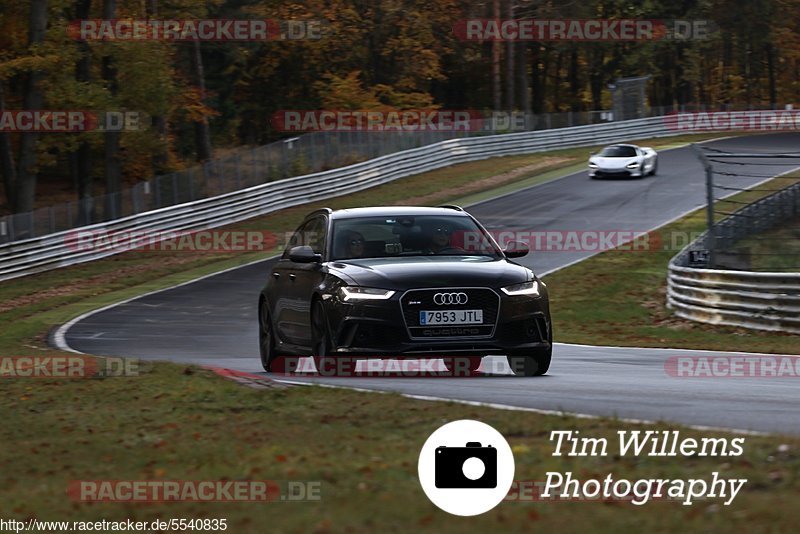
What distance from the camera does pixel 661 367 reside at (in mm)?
13383

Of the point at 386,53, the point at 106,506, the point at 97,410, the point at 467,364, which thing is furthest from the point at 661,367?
the point at 386,53

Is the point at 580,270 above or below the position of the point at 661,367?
below

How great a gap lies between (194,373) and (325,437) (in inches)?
181

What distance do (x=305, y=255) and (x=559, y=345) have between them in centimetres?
671

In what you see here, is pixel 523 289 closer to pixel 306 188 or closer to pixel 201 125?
pixel 306 188

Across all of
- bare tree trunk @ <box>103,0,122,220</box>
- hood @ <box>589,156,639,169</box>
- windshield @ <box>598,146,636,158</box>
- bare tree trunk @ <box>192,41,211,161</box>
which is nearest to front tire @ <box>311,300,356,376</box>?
bare tree trunk @ <box>103,0,122,220</box>

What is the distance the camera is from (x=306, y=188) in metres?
44.4

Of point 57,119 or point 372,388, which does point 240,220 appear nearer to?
point 57,119

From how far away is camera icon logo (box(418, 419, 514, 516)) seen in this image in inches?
224

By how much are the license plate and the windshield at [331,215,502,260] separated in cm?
110

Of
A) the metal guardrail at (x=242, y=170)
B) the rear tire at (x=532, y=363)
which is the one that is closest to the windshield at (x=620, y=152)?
the metal guardrail at (x=242, y=170)

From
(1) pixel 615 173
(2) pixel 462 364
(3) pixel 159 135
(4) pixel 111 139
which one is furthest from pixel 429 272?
(3) pixel 159 135

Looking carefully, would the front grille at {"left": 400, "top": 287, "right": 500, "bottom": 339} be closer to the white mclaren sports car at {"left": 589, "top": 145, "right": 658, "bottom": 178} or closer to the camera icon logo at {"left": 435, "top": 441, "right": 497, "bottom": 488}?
the camera icon logo at {"left": 435, "top": 441, "right": 497, "bottom": 488}

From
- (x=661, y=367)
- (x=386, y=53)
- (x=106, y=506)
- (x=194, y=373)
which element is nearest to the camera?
(x=106, y=506)
